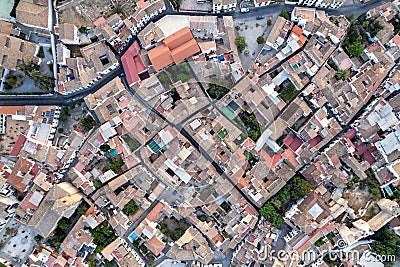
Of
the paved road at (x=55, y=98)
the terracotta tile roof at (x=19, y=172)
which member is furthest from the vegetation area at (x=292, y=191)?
the terracotta tile roof at (x=19, y=172)

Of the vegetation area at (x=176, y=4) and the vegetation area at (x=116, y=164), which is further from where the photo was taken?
the vegetation area at (x=116, y=164)

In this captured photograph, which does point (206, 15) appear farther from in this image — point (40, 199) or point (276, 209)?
point (40, 199)

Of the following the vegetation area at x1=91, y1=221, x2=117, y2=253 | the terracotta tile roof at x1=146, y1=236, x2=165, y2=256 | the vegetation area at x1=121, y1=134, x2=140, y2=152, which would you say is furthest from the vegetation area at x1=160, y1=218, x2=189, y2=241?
the vegetation area at x1=121, y1=134, x2=140, y2=152

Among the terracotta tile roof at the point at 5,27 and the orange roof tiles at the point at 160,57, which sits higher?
the terracotta tile roof at the point at 5,27

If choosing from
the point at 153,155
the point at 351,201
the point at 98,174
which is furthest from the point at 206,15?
the point at 351,201

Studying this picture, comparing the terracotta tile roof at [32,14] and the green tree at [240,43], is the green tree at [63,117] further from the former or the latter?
the green tree at [240,43]

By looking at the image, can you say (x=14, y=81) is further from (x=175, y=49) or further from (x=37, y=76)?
(x=175, y=49)

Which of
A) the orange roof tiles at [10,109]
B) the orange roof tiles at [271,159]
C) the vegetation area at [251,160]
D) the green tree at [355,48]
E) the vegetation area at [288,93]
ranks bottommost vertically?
the orange roof tiles at [271,159]
